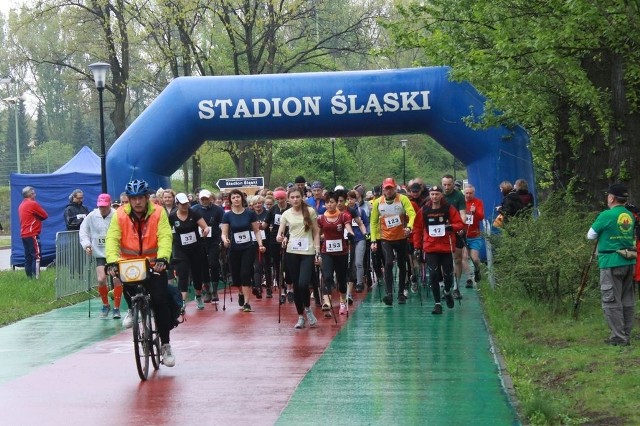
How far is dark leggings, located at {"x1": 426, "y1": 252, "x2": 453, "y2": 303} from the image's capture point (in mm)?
14898

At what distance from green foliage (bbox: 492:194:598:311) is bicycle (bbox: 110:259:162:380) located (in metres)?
4.98

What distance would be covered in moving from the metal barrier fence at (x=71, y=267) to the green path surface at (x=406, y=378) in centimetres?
545

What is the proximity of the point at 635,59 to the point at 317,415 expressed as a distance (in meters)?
9.26

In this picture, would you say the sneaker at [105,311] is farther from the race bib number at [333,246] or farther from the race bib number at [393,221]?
the race bib number at [393,221]

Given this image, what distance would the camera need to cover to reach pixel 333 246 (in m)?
15.0

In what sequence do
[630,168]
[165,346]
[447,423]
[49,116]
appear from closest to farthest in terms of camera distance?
[447,423] → [165,346] → [630,168] → [49,116]

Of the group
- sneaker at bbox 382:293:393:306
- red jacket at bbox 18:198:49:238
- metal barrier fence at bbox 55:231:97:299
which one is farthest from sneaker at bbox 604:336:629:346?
red jacket at bbox 18:198:49:238

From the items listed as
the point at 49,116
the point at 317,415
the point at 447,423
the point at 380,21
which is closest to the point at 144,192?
the point at 317,415

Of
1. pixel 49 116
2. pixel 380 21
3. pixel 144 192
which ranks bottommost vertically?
pixel 144 192

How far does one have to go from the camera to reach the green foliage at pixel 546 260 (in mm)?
12984

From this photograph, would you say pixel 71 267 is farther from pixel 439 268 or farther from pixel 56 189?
pixel 56 189

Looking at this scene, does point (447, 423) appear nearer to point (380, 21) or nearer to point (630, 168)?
point (630, 168)

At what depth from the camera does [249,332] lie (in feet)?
44.1

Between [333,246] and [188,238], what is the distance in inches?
83.1
